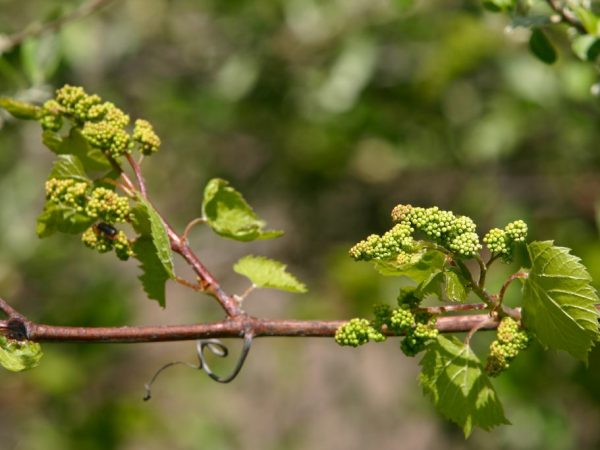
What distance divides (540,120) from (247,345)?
89.5 inches

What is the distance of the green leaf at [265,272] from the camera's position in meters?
1.34

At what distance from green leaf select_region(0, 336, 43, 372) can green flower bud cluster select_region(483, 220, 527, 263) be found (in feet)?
1.93

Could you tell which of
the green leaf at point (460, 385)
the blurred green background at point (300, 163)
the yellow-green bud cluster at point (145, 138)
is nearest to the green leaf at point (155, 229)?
the yellow-green bud cluster at point (145, 138)

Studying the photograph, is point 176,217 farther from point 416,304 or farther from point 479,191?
point 416,304

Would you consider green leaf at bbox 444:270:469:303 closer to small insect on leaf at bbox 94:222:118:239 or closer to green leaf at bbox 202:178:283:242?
green leaf at bbox 202:178:283:242

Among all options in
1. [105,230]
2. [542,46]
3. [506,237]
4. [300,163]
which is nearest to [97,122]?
[105,230]

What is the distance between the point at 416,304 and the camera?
1108mm

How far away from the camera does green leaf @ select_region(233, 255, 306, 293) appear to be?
52.7 inches

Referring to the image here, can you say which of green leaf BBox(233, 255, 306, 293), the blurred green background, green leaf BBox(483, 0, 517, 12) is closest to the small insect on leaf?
green leaf BBox(233, 255, 306, 293)

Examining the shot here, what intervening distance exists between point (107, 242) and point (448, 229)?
0.51 metres

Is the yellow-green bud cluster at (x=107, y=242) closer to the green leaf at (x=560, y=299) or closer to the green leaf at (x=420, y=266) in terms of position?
the green leaf at (x=420, y=266)

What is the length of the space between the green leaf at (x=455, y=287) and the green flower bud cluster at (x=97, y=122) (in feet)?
1.58

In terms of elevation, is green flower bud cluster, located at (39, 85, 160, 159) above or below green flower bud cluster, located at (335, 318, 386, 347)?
above

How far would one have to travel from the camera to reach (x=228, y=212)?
1354 millimetres
